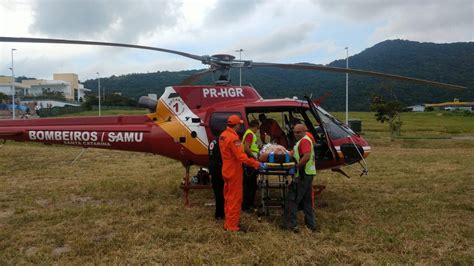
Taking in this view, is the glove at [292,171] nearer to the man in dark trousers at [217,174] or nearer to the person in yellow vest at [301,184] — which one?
the person in yellow vest at [301,184]

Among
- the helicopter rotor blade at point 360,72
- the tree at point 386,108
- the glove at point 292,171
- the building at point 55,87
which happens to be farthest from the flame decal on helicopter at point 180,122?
the building at point 55,87

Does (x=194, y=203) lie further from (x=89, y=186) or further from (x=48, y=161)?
(x=48, y=161)

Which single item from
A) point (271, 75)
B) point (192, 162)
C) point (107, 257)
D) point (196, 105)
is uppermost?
point (271, 75)

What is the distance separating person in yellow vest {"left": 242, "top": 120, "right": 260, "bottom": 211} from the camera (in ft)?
22.3

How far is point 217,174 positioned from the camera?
6.67 metres

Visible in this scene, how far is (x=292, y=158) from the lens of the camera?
637 cm

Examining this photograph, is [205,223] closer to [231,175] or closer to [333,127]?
[231,175]

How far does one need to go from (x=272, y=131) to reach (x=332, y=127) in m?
1.19

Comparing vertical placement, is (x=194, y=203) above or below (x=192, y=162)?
below

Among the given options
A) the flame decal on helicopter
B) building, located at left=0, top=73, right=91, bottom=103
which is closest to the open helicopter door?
the flame decal on helicopter

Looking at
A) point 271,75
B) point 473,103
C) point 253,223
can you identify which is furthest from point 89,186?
point 473,103

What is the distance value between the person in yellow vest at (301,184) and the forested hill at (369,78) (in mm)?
50533

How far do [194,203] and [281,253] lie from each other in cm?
321

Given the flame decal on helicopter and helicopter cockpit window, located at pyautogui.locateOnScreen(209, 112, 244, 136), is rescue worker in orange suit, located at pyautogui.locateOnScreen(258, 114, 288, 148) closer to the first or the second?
helicopter cockpit window, located at pyautogui.locateOnScreen(209, 112, 244, 136)
